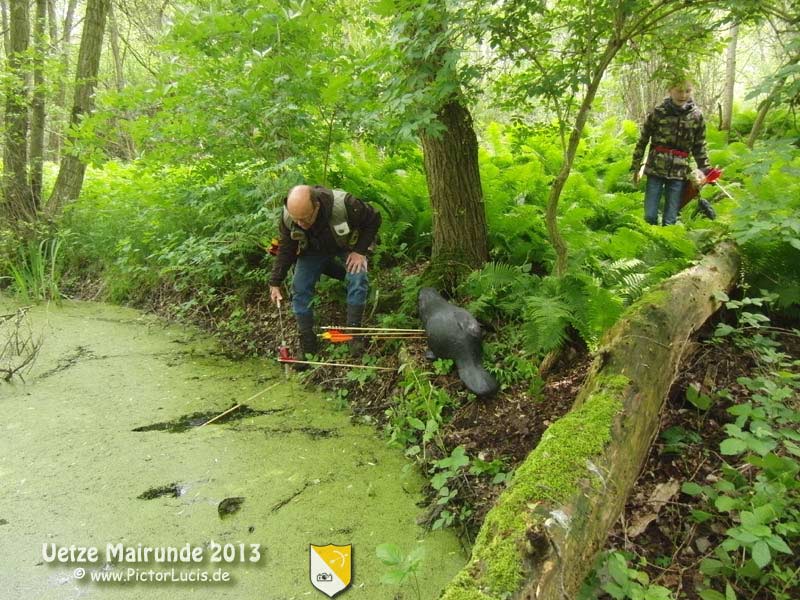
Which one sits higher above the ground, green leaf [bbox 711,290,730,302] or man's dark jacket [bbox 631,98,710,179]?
man's dark jacket [bbox 631,98,710,179]

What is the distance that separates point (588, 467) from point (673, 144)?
333cm

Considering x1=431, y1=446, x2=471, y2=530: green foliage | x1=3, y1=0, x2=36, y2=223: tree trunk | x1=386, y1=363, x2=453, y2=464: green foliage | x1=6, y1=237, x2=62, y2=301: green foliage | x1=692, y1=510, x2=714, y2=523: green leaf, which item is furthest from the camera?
x1=3, y1=0, x2=36, y2=223: tree trunk

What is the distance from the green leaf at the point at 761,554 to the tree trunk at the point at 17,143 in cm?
757

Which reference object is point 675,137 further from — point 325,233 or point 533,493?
point 533,493

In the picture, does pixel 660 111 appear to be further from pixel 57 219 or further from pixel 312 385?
pixel 57 219

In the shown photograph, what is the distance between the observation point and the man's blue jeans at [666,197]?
3939 millimetres

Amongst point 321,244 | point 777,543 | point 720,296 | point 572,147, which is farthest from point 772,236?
point 321,244

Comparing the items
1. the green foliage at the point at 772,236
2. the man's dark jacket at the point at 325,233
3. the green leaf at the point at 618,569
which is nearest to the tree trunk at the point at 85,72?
the man's dark jacket at the point at 325,233

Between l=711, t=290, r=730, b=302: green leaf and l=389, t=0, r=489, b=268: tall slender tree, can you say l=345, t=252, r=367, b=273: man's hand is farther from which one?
l=711, t=290, r=730, b=302: green leaf

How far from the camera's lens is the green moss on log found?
1.15 meters

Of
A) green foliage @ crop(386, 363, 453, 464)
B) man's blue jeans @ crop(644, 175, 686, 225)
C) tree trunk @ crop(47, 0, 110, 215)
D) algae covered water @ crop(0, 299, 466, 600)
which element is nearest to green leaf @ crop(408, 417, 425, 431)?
green foliage @ crop(386, 363, 453, 464)

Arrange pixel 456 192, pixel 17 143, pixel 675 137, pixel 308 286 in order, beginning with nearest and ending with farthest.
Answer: pixel 456 192, pixel 308 286, pixel 675 137, pixel 17 143

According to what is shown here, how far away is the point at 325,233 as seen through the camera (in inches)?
129

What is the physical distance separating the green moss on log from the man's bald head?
1971 millimetres
